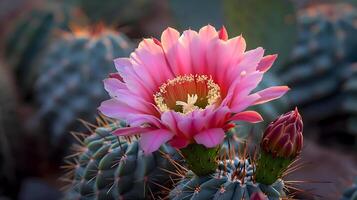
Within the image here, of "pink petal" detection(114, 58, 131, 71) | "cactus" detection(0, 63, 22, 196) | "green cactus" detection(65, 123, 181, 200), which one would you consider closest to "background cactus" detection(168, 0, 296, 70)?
"cactus" detection(0, 63, 22, 196)

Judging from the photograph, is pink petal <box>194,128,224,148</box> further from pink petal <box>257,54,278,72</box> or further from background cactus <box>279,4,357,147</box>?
background cactus <box>279,4,357,147</box>

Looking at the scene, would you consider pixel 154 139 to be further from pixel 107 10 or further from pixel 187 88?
pixel 107 10

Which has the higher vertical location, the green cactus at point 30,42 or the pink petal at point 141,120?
the pink petal at point 141,120

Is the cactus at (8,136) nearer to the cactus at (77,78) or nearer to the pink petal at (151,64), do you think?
the cactus at (77,78)

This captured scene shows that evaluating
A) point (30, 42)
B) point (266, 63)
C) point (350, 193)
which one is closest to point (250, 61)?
point (266, 63)

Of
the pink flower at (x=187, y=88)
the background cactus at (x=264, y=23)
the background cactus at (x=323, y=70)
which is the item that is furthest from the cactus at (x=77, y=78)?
the pink flower at (x=187, y=88)
